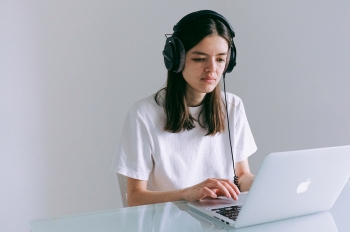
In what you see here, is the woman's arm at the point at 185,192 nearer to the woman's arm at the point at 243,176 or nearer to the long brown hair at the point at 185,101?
the long brown hair at the point at 185,101

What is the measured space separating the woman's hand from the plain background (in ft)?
4.06

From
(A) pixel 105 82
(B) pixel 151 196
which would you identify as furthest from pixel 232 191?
(A) pixel 105 82

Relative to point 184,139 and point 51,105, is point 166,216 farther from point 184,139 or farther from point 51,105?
point 51,105

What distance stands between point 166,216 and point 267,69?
1682mm

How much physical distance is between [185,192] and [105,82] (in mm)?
1467

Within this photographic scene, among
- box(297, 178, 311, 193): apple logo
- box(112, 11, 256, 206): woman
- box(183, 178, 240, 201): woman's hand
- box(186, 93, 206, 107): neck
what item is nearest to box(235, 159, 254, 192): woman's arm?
box(112, 11, 256, 206): woman

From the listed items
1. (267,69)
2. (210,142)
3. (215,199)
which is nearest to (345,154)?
(215,199)

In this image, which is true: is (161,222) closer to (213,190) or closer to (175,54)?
(213,190)

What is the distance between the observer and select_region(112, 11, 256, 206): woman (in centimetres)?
171

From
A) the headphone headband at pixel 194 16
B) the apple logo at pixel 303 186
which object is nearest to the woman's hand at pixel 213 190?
the apple logo at pixel 303 186

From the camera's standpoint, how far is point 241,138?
1.93 m

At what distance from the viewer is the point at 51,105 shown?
8.68ft

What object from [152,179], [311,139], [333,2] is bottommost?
[311,139]

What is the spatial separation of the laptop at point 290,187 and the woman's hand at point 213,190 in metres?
0.03
